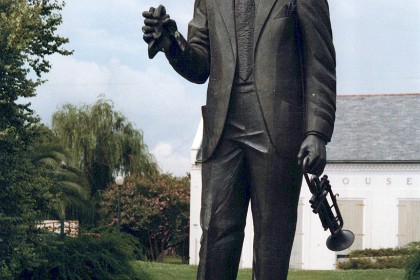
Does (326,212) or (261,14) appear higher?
(261,14)

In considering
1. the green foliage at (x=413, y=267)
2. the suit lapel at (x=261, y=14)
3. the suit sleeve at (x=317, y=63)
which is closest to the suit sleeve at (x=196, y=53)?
the suit lapel at (x=261, y=14)

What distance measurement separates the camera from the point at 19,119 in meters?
22.8

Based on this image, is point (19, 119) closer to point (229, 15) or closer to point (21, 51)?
point (21, 51)

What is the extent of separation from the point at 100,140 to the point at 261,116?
4725 centimetres

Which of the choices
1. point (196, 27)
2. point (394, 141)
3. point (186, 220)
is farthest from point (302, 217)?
point (196, 27)

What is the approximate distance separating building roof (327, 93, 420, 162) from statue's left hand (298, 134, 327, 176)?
4327 cm

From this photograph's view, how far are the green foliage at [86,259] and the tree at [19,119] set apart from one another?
0.95 m

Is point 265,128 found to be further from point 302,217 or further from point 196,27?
point 302,217

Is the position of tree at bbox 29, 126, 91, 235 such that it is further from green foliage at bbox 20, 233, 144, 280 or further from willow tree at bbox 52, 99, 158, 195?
green foliage at bbox 20, 233, 144, 280

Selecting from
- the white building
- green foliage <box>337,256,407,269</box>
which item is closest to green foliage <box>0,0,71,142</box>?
green foliage <box>337,256,407,269</box>

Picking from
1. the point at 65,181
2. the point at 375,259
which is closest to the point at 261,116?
the point at 375,259

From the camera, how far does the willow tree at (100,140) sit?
5347 centimetres

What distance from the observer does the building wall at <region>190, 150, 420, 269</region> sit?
4931 cm

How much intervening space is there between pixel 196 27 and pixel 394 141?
44201mm
